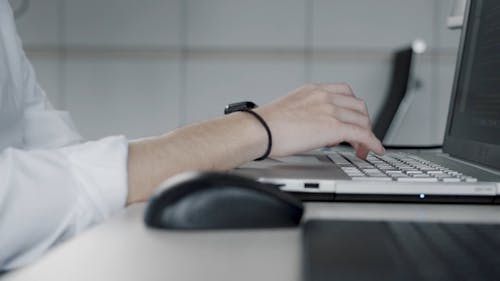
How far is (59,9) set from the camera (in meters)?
3.64

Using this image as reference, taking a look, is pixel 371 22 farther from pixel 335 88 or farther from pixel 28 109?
pixel 335 88

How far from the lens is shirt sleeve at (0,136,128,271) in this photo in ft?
1.92

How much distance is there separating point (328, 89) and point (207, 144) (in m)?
0.25

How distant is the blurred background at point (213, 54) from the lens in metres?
3.49

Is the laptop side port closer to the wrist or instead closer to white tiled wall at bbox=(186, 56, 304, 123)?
the wrist

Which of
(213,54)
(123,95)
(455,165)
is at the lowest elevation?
(123,95)

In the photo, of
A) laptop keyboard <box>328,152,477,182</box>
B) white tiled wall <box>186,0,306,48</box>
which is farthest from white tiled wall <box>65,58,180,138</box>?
laptop keyboard <box>328,152,477,182</box>

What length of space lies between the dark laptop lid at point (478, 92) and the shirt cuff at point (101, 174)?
494mm

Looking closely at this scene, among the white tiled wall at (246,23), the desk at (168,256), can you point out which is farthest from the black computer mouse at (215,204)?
the white tiled wall at (246,23)

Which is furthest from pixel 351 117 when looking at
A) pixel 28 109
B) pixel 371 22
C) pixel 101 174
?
pixel 371 22

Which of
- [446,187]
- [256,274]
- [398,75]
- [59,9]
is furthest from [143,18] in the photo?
[256,274]

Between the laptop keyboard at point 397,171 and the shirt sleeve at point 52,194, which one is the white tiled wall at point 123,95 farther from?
the shirt sleeve at point 52,194

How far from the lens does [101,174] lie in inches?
26.1

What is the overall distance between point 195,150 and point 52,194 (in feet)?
0.66
